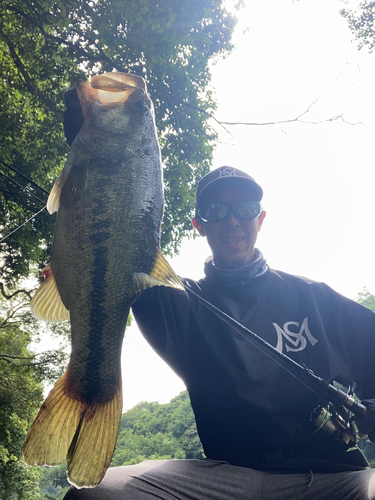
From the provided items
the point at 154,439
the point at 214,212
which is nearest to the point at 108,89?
the point at 214,212

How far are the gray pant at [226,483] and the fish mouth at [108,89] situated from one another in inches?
83.1

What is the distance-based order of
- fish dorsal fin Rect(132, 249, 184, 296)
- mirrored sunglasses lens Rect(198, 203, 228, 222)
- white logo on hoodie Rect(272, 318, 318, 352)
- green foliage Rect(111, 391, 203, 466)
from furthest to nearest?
green foliage Rect(111, 391, 203, 466), mirrored sunglasses lens Rect(198, 203, 228, 222), white logo on hoodie Rect(272, 318, 318, 352), fish dorsal fin Rect(132, 249, 184, 296)

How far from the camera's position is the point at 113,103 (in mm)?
2049

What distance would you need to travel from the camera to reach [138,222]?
1.78 metres

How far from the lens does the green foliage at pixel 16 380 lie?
59.4 ft

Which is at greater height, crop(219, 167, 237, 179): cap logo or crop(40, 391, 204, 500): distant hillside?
crop(219, 167, 237, 179): cap logo

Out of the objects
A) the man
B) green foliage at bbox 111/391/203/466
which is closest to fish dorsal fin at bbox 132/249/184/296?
the man

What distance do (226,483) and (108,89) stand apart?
2.57 metres

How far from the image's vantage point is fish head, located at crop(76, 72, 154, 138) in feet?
6.41

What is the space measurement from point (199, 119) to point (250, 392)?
6915 mm

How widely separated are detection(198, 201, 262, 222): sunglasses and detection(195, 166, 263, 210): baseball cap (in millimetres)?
161

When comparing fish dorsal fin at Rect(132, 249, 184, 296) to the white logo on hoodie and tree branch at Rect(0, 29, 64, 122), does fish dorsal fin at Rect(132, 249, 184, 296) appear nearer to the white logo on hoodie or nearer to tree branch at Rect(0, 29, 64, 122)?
the white logo on hoodie

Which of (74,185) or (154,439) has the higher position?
(74,185)

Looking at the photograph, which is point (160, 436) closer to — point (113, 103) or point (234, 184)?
point (234, 184)
